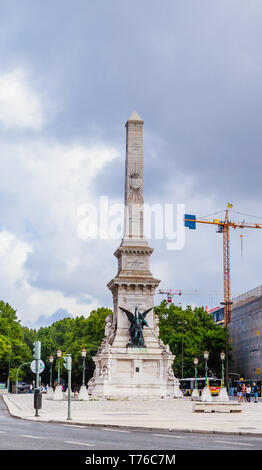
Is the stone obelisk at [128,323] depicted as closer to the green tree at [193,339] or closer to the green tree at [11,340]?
the green tree at [193,339]

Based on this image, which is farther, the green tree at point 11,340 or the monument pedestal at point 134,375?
the green tree at point 11,340

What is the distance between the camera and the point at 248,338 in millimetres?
100125

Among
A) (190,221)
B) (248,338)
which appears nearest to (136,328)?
(248,338)

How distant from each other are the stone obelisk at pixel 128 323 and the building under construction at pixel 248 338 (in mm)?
30364

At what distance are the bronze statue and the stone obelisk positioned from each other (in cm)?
34

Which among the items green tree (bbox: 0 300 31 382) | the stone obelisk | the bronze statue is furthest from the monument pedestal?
green tree (bbox: 0 300 31 382)

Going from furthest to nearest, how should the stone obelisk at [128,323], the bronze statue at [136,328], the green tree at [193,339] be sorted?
the green tree at [193,339] < the bronze statue at [136,328] < the stone obelisk at [128,323]

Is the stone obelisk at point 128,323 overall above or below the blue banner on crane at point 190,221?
below

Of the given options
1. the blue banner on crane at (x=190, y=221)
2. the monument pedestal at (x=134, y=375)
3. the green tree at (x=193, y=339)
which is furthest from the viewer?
the blue banner on crane at (x=190, y=221)

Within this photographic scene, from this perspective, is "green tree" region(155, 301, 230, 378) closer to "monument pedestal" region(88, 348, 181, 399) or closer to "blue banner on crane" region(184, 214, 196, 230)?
"blue banner on crane" region(184, 214, 196, 230)

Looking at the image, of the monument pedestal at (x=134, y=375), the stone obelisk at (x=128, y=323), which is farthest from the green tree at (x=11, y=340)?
the monument pedestal at (x=134, y=375)

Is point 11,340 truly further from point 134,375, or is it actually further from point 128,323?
point 134,375

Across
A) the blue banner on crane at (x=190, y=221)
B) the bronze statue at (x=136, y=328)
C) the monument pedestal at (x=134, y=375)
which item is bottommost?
the monument pedestal at (x=134, y=375)

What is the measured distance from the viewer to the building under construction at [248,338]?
3748 inches
